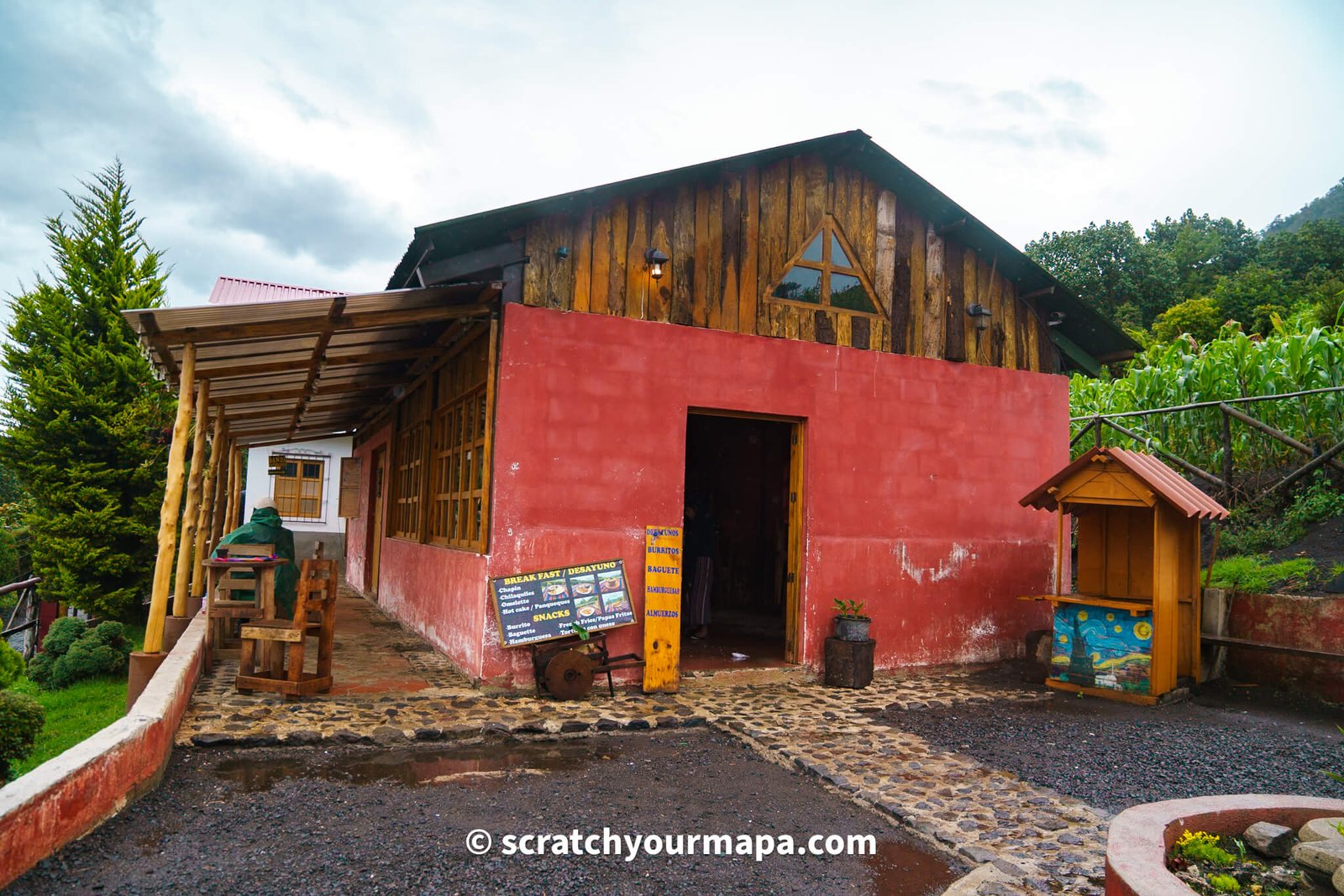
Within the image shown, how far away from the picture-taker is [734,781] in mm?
5164

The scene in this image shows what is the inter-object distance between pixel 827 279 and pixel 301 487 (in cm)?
1698

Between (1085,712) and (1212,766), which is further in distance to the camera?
(1085,712)

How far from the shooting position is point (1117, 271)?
31719mm

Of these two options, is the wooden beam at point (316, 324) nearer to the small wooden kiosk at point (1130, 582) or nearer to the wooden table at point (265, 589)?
the wooden table at point (265, 589)

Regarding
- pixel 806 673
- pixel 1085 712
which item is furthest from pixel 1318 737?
pixel 806 673

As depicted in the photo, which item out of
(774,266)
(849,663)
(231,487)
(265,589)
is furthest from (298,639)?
(231,487)

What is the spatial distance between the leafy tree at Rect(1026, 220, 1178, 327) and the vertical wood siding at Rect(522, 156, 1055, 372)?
79.0 ft

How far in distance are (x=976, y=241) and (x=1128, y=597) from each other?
4039mm

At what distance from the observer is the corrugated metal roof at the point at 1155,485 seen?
295 inches

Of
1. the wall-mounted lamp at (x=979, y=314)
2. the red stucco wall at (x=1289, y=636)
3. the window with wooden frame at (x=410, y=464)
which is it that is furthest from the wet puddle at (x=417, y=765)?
the red stucco wall at (x=1289, y=636)

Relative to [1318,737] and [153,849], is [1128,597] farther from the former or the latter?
[153,849]

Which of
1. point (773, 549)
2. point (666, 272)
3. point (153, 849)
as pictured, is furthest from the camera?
point (773, 549)

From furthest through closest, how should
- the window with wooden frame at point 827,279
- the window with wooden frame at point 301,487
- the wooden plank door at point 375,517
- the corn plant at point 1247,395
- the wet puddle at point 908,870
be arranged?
the window with wooden frame at point 301,487 → the wooden plank door at point 375,517 → the corn plant at point 1247,395 → the window with wooden frame at point 827,279 → the wet puddle at point 908,870

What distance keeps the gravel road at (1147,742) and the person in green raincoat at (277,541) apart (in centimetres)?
565
